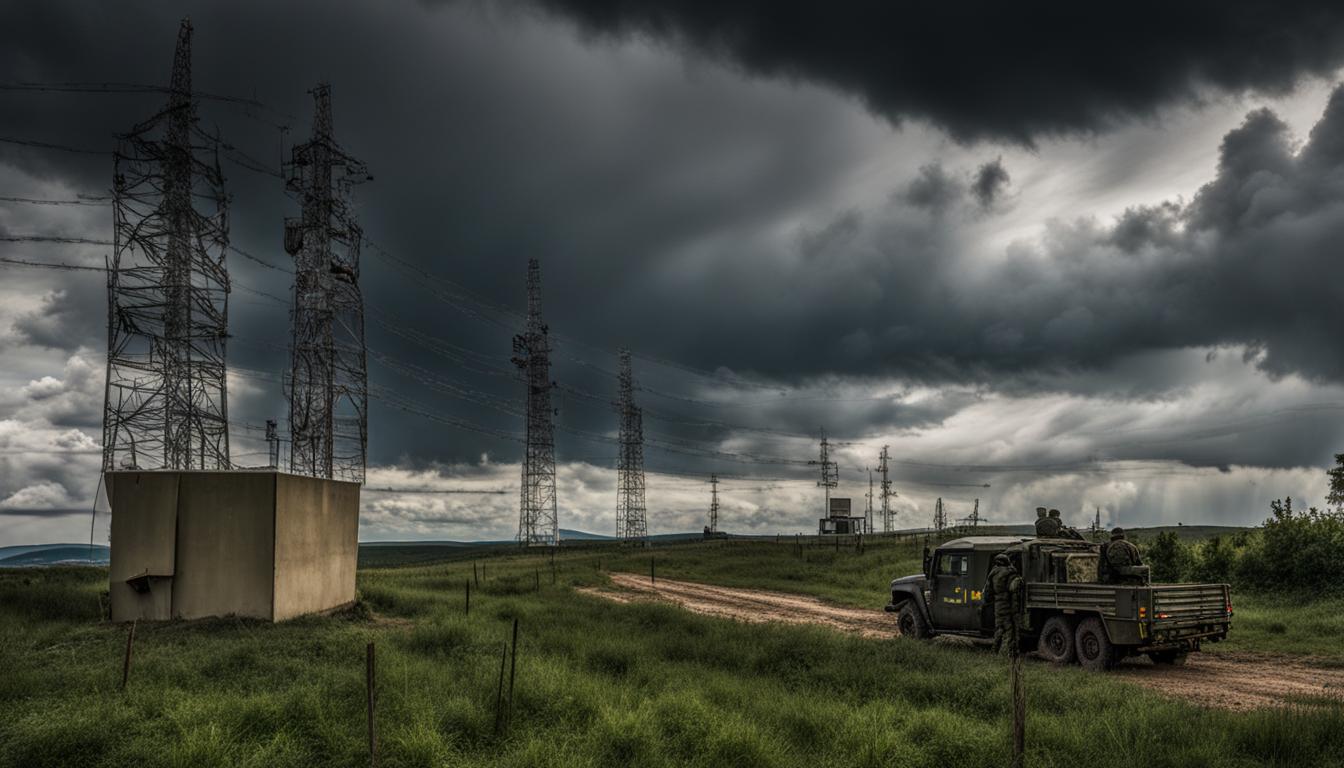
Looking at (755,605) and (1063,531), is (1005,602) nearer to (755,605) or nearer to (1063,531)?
(1063,531)

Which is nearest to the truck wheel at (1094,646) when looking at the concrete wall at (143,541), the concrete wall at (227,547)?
the concrete wall at (227,547)

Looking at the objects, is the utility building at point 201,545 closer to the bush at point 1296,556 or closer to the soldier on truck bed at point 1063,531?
the soldier on truck bed at point 1063,531

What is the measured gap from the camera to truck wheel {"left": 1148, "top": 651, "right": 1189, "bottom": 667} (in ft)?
51.3

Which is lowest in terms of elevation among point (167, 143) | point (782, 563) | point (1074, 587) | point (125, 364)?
point (782, 563)

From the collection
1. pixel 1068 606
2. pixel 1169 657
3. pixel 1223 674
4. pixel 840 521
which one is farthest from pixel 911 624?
pixel 840 521

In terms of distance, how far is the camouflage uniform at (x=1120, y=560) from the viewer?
15773mm

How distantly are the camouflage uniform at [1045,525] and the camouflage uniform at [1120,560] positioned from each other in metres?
1.78

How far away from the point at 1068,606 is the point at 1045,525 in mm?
3172

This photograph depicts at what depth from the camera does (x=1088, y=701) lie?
35.7 feet

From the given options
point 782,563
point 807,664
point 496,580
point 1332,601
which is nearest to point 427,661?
point 807,664

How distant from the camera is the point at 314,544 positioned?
22797 mm

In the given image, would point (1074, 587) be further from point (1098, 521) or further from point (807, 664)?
point (1098, 521)

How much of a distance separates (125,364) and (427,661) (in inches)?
957

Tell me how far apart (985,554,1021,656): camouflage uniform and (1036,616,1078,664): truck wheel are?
0.66m
